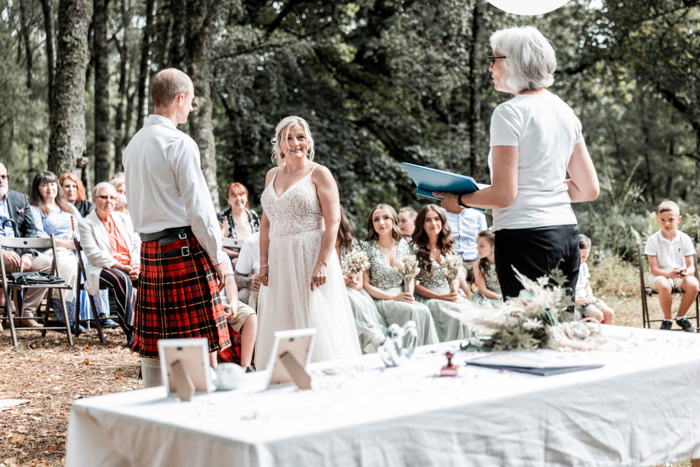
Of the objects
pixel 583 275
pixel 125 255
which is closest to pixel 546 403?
pixel 583 275

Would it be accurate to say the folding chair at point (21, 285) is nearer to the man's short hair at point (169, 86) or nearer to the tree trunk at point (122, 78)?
the man's short hair at point (169, 86)

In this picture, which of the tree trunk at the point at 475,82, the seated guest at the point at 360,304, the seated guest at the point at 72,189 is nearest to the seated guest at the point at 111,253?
the seated guest at the point at 72,189

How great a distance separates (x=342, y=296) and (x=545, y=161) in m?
1.91

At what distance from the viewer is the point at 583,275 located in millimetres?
6797

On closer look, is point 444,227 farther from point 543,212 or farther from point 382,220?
point 543,212

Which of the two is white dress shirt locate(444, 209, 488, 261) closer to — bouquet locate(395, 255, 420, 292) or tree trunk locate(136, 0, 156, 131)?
bouquet locate(395, 255, 420, 292)

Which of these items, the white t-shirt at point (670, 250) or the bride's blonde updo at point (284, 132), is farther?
the white t-shirt at point (670, 250)

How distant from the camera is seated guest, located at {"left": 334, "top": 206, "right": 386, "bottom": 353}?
19.2 ft

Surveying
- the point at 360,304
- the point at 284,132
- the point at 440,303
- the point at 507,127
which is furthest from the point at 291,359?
the point at 440,303

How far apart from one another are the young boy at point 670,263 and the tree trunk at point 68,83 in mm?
7097

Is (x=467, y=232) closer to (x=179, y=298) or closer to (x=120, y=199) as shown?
(x=120, y=199)

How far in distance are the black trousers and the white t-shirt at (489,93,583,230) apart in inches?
1.3

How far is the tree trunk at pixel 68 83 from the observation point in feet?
29.7

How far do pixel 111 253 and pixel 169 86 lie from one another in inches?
157
